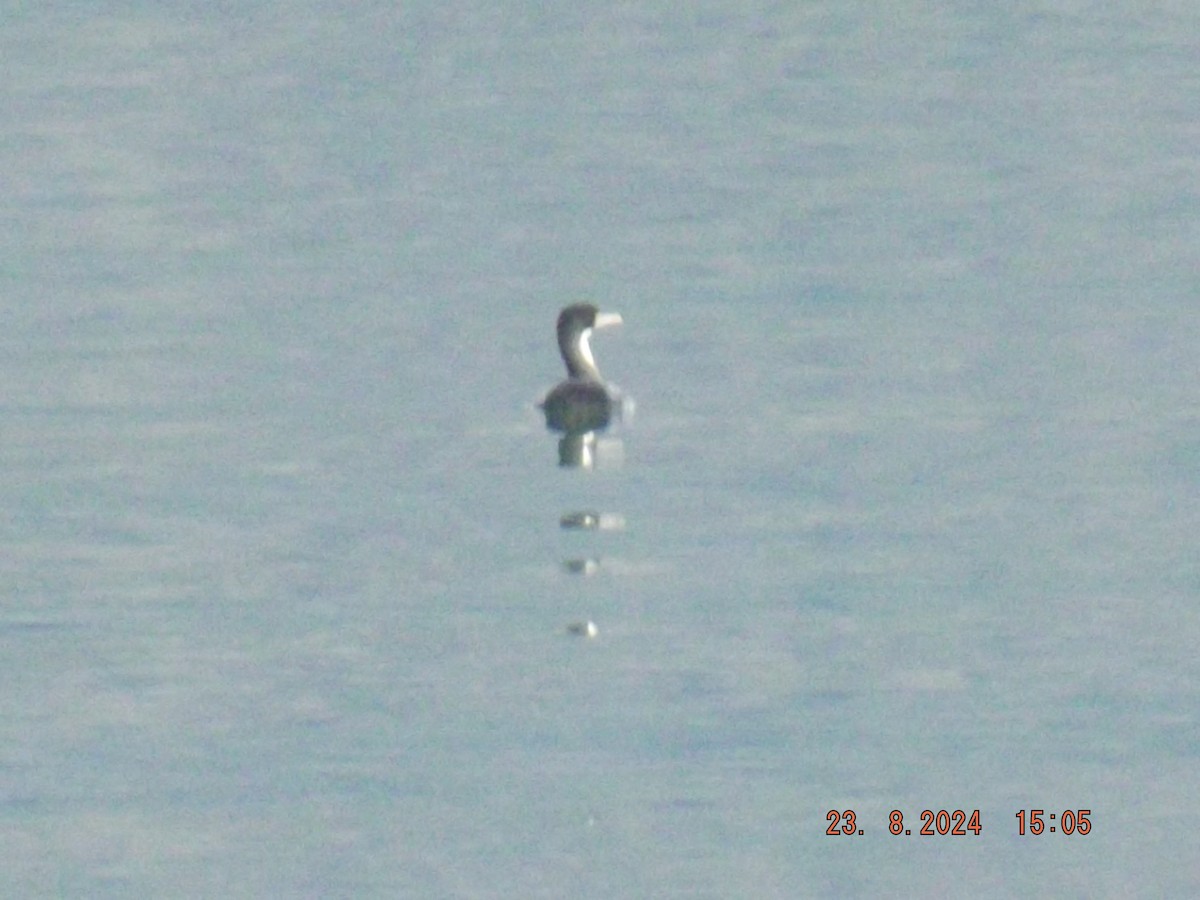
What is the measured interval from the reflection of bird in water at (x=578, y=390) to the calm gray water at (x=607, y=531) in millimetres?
270

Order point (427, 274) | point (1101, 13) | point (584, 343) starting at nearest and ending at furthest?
point (584, 343) → point (427, 274) → point (1101, 13)

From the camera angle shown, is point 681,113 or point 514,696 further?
point 681,113

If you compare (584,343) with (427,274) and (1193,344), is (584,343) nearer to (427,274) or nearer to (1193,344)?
(1193,344)

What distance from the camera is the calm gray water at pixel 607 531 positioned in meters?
16.6

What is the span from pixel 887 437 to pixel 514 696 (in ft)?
24.7

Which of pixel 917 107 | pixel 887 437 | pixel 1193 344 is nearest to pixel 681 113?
pixel 917 107

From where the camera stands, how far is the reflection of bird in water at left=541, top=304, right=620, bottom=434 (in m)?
26.3

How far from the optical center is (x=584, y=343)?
90.3ft

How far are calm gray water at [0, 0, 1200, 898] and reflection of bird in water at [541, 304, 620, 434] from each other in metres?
0.27
